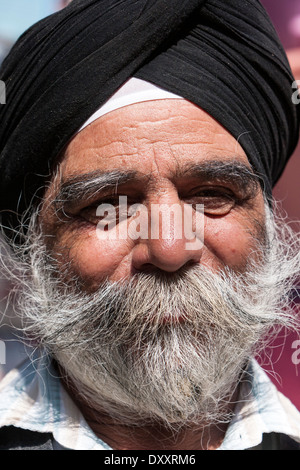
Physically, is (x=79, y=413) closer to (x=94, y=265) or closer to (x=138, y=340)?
(x=138, y=340)

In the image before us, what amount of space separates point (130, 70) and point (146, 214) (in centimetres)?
47

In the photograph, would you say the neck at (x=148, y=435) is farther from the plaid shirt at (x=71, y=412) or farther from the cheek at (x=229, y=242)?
the cheek at (x=229, y=242)

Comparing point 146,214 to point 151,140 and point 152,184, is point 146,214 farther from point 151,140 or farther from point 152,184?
point 151,140

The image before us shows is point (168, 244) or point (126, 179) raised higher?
point (126, 179)

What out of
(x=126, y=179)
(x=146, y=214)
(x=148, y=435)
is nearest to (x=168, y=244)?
(x=146, y=214)

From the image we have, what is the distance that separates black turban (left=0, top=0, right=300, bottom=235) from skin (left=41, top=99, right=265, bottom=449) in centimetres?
7

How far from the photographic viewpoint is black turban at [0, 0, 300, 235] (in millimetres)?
1411

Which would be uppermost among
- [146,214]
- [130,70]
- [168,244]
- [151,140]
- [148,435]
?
[130,70]

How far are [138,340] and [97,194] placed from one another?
47 centimetres

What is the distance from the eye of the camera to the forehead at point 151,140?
4.40 feet

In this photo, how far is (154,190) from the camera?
133 cm

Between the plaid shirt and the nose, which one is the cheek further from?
the plaid shirt

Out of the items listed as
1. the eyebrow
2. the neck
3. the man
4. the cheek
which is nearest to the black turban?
the man
